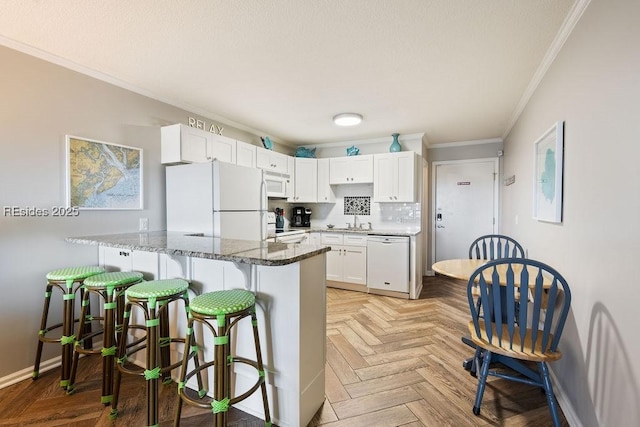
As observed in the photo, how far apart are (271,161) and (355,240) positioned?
171 cm

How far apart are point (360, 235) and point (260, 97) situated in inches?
92.1

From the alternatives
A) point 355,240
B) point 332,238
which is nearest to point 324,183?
point 332,238

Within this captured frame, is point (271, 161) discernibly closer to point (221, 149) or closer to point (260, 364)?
point (221, 149)

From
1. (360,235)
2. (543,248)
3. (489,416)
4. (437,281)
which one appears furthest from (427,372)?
(437,281)

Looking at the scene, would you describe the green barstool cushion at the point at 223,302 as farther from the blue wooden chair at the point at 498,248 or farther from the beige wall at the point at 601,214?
the blue wooden chair at the point at 498,248

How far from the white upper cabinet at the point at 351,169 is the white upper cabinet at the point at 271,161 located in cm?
74

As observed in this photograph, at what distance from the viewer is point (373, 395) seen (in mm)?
1918

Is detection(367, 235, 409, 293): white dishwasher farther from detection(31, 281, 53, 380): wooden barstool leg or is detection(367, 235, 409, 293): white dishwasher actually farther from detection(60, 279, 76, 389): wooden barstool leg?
detection(31, 281, 53, 380): wooden barstool leg

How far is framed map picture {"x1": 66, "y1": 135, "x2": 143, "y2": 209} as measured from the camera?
91.6 inches

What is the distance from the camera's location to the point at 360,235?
4254 millimetres

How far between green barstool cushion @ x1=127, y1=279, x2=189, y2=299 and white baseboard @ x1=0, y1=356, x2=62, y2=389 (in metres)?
1.31

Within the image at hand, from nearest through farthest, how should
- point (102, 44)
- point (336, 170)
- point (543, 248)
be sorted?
point (102, 44)
point (543, 248)
point (336, 170)

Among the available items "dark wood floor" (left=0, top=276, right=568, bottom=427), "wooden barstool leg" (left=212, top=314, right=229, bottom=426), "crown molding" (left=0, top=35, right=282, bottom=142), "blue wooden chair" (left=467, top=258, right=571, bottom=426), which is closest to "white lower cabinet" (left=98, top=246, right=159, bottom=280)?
"dark wood floor" (left=0, top=276, right=568, bottom=427)

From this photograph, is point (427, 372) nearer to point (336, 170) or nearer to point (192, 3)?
point (192, 3)
